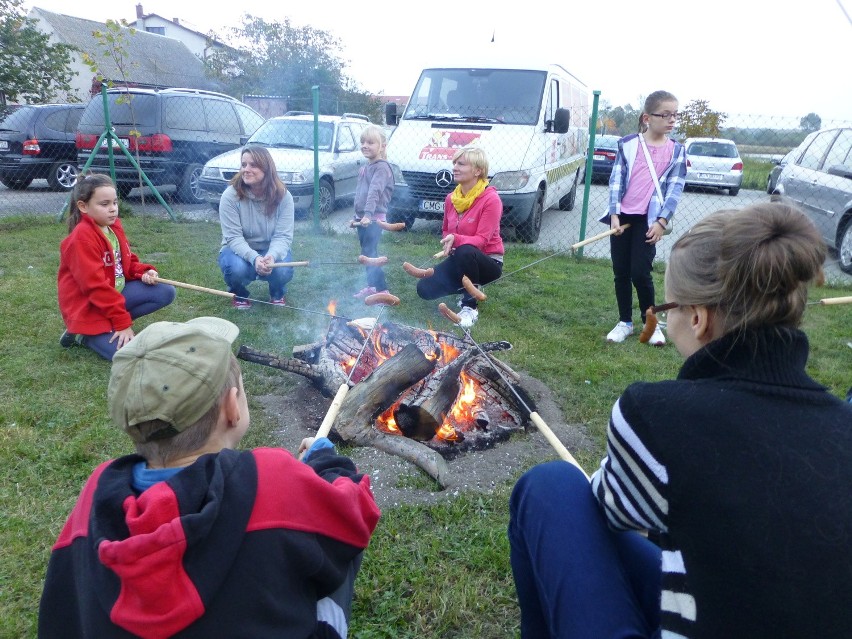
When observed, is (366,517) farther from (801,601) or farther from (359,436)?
(359,436)

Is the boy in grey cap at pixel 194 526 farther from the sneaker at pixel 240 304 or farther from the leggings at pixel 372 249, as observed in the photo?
the leggings at pixel 372 249

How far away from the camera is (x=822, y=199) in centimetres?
860

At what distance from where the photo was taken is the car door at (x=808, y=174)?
29.0 ft

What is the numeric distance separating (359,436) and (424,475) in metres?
0.44

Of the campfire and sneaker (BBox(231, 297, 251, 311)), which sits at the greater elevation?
the campfire

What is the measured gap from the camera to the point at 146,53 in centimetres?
3359

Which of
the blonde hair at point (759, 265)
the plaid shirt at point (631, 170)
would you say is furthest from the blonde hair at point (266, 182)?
the blonde hair at point (759, 265)

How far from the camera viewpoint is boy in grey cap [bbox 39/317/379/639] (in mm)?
1196

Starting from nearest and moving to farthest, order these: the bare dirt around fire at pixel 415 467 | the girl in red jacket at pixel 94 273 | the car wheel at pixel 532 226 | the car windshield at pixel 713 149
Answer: the bare dirt around fire at pixel 415 467 < the girl in red jacket at pixel 94 273 < the car wheel at pixel 532 226 < the car windshield at pixel 713 149

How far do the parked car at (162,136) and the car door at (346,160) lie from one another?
2.42m

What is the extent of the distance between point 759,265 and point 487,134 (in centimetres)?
745

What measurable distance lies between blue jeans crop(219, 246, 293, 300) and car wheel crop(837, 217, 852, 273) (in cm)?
682

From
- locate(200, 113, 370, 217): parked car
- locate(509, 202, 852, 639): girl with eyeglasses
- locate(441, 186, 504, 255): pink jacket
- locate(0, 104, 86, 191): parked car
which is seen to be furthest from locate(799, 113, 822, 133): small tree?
locate(0, 104, 86, 191): parked car

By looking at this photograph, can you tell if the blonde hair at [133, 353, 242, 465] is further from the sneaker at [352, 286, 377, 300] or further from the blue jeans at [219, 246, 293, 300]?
the sneaker at [352, 286, 377, 300]
